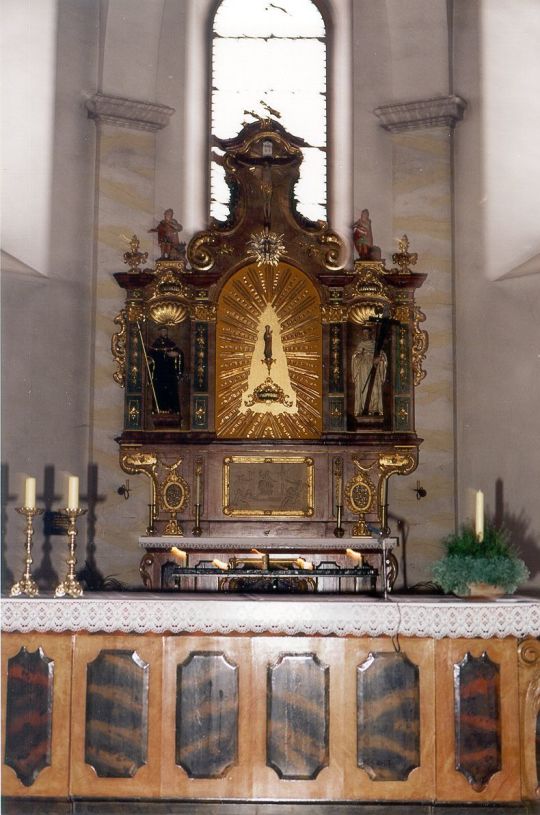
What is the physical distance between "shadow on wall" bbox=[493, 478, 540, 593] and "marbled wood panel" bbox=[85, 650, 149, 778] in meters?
4.65

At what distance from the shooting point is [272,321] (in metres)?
10.8

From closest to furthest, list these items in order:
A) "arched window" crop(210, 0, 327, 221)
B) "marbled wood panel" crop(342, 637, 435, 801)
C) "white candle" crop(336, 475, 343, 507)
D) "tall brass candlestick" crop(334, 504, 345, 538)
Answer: "marbled wood panel" crop(342, 637, 435, 801) → "tall brass candlestick" crop(334, 504, 345, 538) → "white candle" crop(336, 475, 343, 507) → "arched window" crop(210, 0, 327, 221)

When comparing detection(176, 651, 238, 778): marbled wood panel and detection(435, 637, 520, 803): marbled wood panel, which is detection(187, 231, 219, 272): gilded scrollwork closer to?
detection(176, 651, 238, 778): marbled wood panel

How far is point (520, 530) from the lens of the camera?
9.88 meters

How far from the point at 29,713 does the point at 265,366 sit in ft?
17.6

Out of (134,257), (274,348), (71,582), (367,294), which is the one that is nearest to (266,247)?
(274,348)

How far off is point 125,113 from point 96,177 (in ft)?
2.43

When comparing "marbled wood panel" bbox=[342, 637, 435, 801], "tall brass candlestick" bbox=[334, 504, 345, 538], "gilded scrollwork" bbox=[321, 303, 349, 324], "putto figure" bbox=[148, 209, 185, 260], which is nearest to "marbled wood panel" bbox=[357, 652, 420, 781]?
"marbled wood panel" bbox=[342, 637, 435, 801]

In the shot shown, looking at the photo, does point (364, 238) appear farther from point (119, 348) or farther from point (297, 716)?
point (297, 716)

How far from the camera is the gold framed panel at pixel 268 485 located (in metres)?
10.5

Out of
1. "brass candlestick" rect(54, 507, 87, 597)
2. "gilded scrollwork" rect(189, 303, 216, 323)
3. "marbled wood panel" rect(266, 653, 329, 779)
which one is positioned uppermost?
"gilded scrollwork" rect(189, 303, 216, 323)

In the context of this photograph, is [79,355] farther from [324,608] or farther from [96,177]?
[324,608]

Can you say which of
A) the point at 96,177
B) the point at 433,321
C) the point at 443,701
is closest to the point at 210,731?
the point at 443,701

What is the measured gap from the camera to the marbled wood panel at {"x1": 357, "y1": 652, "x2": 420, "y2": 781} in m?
5.89
